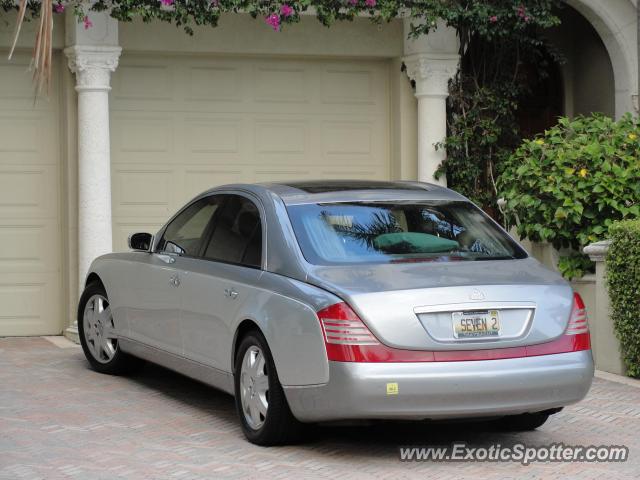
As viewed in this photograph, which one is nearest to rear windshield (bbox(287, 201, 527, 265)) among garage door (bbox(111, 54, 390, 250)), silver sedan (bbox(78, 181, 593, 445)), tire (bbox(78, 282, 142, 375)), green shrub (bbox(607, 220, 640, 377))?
silver sedan (bbox(78, 181, 593, 445))

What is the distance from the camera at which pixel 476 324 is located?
6.43 meters

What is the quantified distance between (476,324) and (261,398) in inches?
51.9

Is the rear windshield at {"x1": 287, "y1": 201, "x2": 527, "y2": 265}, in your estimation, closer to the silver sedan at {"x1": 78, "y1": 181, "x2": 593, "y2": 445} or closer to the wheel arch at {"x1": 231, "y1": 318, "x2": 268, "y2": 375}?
the silver sedan at {"x1": 78, "y1": 181, "x2": 593, "y2": 445}

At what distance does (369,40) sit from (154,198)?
2809 mm

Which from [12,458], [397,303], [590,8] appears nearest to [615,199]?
[590,8]

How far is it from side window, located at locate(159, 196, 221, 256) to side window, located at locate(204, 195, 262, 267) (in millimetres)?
208

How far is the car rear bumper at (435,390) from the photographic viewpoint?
6.22 metres

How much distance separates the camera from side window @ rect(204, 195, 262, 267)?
24.5 ft

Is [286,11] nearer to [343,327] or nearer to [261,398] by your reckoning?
[261,398]

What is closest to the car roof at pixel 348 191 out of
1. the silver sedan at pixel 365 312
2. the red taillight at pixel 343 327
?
the silver sedan at pixel 365 312

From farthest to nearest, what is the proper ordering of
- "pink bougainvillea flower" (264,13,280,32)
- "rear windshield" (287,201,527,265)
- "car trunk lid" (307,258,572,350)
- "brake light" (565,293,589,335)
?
"pink bougainvillea flower" (264,13,280,32), "rear windshield" (287,201,527,265), "brake light" (565,293,589,335), "car trunk lid" (307,258,572,350)

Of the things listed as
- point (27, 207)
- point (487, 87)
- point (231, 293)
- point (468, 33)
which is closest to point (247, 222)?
point (231, 293)

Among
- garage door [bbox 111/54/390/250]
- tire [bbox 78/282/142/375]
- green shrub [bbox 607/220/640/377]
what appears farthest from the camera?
garage door [bbox 111/54/390/250]

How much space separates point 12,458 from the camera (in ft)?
22.2
